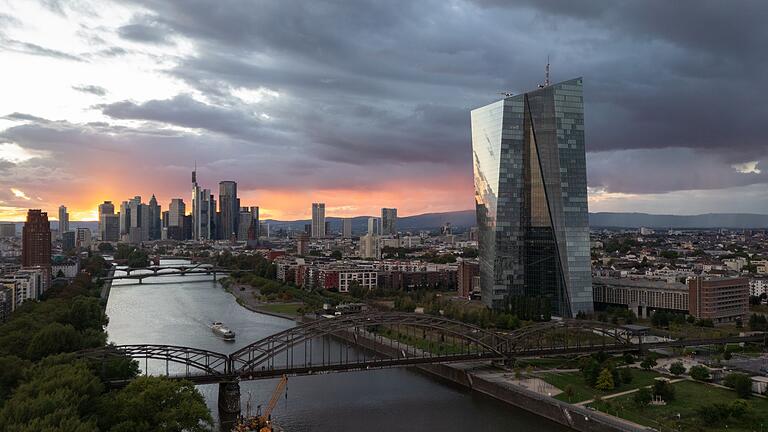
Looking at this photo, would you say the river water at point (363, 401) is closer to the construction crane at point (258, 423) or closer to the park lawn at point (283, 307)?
the construction crane at point (258, 423)

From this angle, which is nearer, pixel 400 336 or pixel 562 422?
pixel 562 422

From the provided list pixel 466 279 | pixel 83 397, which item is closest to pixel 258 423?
pixel 83 397

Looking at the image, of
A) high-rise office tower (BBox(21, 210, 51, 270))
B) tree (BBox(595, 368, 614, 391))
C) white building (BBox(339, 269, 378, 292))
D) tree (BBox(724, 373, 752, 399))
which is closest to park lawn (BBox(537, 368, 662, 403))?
tree (BBox(595, 368, 614, 391))

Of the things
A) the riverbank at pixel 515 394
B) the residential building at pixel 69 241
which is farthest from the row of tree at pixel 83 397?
the residential building at pixel 69 241

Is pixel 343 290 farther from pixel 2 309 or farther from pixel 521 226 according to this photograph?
pixel 2 309

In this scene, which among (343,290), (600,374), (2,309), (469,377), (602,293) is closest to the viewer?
(600,374)

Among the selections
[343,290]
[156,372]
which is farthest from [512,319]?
[343,290]

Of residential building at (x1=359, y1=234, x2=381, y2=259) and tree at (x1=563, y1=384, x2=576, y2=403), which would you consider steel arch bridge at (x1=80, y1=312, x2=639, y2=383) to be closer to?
tree at (x1=563, y1=384, x2=576, y2=403)
